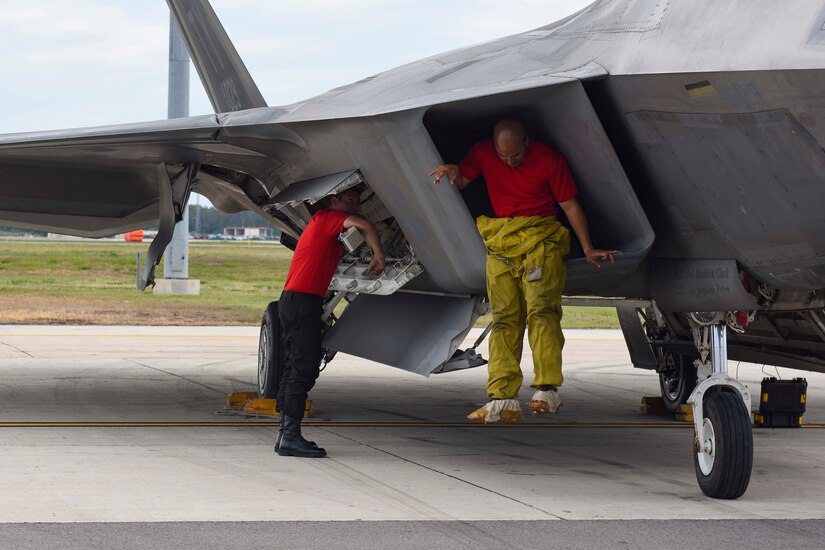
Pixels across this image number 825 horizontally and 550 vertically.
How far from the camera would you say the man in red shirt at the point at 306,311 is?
766cm

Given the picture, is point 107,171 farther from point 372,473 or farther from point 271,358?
point 372,473

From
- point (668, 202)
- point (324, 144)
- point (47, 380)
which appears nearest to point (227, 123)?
point (324, 144)

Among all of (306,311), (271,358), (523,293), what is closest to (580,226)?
(523,293)

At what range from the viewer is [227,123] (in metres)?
8.25

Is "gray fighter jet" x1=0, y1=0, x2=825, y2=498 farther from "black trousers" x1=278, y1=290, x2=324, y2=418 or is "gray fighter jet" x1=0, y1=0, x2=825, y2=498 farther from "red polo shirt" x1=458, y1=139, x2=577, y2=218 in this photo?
"black trousers" x1=278, y1=290, x2=324, y2=418

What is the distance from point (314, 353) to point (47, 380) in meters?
5.54

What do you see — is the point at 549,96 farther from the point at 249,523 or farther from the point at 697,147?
the point at 249,523

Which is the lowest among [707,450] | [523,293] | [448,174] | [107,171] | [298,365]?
[707,450]

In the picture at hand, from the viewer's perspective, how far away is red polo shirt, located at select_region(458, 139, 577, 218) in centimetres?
649

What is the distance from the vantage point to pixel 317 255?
7.75 metres

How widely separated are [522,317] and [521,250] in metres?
0.45

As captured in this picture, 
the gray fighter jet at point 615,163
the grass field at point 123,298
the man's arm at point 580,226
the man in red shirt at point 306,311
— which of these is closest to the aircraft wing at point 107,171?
the gray fighter jet at point 615,163

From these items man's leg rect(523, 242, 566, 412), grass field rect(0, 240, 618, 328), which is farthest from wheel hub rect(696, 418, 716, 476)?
grass field rect(0, 240, 618, 328)

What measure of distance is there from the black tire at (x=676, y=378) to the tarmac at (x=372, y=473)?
20cm
